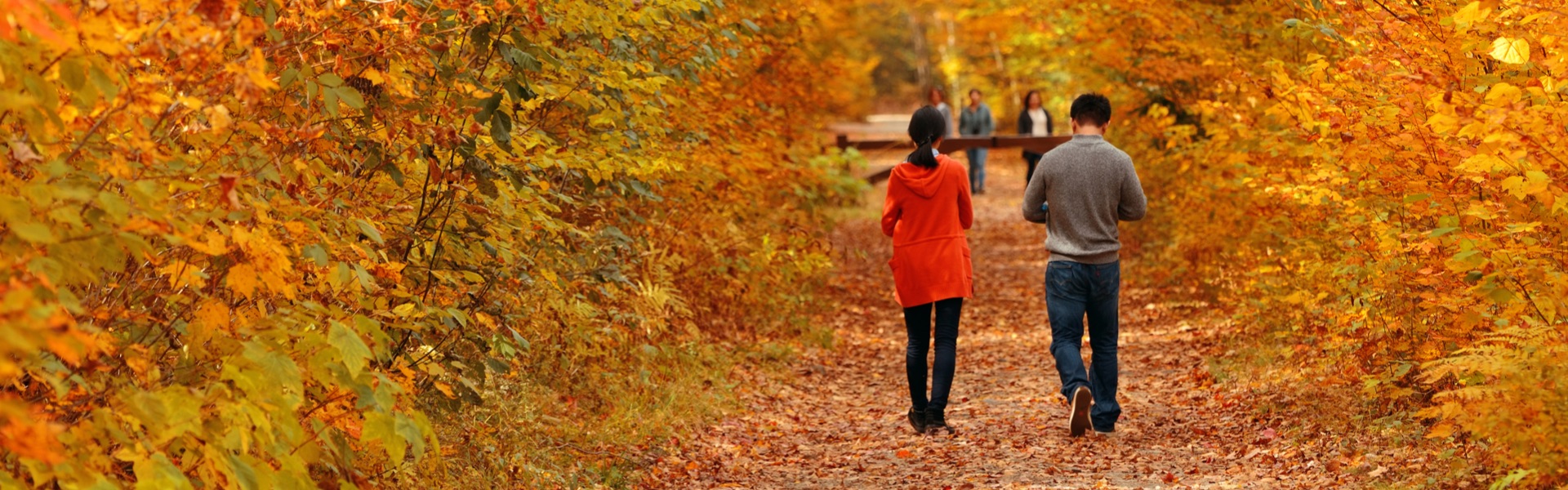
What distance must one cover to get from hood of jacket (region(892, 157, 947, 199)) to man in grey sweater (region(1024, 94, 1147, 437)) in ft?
1.55

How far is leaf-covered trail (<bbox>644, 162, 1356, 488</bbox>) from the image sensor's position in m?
6.53

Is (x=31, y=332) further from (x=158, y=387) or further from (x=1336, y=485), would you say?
(x=1336, y=485)

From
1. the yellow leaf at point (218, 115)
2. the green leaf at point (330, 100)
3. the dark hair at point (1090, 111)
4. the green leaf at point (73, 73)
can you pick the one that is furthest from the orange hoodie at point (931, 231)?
the green leaf at point (73, 73)

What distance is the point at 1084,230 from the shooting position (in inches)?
273

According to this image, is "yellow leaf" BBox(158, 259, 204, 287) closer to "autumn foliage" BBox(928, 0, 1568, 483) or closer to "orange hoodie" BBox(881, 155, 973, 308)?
"autumn foliage" BBox(928, 0, 1568, 483)

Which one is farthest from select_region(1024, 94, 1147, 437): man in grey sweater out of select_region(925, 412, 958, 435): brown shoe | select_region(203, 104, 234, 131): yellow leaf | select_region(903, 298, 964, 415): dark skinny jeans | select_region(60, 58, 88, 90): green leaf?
select_region(60, 58, 88, 90): green leaf

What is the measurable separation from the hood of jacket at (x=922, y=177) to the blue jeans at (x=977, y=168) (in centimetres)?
1530

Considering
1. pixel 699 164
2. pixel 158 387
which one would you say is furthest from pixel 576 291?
pixel 158 387

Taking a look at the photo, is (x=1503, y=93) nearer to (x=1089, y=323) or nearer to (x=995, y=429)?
(x=1089, y=323)

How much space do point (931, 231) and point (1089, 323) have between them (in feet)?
3.04

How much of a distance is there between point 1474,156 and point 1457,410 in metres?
0.92

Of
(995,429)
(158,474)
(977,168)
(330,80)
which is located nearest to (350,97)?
(330,80)

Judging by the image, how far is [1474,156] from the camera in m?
4.84

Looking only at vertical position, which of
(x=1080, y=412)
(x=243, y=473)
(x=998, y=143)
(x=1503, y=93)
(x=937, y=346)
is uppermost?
(x=1503, y=93)
